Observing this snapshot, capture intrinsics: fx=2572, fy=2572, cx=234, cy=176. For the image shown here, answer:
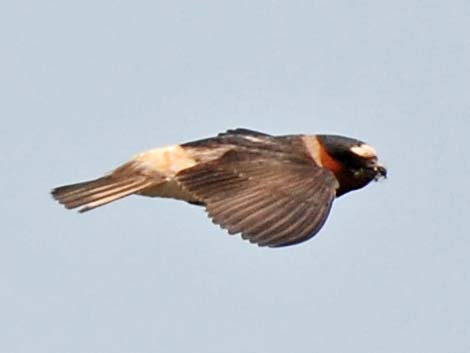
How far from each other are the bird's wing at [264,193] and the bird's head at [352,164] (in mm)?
749

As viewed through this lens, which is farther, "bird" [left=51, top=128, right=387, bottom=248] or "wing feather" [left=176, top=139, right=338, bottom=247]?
"bird" [left=51, top=128, right=387, bottom=248]

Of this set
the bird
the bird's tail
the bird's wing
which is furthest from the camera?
the bird's tail

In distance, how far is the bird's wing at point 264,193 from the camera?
1617cm

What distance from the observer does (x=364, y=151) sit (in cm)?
1830

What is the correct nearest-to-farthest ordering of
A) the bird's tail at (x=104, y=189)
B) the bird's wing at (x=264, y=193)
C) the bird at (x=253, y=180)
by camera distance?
1. the bird's wing at (x=264, y=193)
2. the bird at (x=253, y=180)
3. the bird's tail at (x=104, y=189)

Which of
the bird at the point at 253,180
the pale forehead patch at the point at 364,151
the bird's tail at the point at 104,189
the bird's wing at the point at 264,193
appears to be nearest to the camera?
the bird's wing at the point at 264,193

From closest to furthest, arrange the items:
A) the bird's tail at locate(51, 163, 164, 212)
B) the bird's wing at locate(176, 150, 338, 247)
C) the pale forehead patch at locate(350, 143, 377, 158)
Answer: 1. the bird's wing at locate(176, 150, 338, 247)
2. the bird's tail at locate(51, 163, 164, 212)
3. the pale forehead patch at locate(350, 143, 377, 158)

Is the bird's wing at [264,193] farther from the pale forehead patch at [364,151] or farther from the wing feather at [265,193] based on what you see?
the pale forehead patch at [364,151]

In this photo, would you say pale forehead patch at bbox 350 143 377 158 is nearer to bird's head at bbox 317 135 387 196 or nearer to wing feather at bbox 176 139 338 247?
bird's head at bbox 317 135 387 196

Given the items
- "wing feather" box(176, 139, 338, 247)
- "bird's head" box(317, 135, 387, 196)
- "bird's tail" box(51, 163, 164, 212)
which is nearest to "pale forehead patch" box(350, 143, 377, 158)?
"bird's head" box(317, 135, 387, 196)

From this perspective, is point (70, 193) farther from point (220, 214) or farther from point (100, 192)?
point (220, 214)

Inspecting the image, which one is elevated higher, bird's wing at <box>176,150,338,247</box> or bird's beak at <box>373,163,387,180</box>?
bird's beak at <box>373,163,387,180</box>

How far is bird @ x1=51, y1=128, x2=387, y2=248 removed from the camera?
1630 centimetres

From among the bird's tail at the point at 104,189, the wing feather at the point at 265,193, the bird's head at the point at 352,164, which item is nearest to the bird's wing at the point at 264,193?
the wing feather at the point at 265,193
